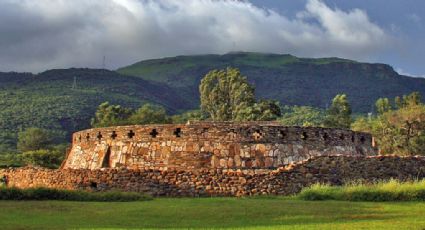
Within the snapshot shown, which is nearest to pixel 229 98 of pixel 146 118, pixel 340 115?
pixel 146 118

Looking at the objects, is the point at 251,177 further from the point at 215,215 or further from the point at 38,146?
the point at 38,146

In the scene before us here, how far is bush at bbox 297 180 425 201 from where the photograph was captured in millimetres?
16328

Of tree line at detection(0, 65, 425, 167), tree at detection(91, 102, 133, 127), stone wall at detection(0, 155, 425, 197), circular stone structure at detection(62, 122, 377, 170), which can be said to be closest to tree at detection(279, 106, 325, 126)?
tree line at detection(0, 65, 425, 167)

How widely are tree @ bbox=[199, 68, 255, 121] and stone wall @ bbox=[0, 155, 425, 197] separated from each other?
3833cm

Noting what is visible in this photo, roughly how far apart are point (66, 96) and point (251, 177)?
87.2m

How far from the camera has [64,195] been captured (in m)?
18.0

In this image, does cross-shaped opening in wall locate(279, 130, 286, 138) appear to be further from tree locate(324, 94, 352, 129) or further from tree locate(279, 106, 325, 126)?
tree locate(279, 106, 325, 126)

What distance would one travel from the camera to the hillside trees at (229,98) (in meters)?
57.5

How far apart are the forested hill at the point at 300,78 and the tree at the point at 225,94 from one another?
59.7 metres

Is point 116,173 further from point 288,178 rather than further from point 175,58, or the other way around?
point 175,58

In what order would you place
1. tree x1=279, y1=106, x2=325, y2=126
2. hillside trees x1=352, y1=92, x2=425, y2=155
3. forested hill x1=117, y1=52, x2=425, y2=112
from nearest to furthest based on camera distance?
hillside trees x1=352, y1=92, x2=425, y2=155, tree x1=279, y1=106, x2=325, y2=126, forested hill x1=117, y1=52, x2=425, y2=112

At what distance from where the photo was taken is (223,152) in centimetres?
2222

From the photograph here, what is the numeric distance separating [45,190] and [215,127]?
22.2 feet

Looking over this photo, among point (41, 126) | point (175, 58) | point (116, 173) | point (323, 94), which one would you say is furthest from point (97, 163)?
point (175, 58)
